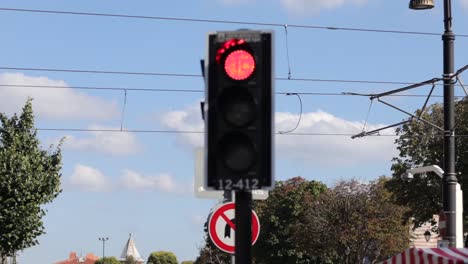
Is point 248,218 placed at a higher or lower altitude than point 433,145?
lower

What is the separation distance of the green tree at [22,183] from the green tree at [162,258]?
154m

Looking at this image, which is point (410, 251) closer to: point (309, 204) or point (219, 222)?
point (219, 222)

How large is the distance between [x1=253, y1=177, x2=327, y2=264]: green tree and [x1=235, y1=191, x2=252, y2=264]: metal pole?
66802 mm

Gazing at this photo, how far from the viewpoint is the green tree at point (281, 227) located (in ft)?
248

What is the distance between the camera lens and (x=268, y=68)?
22.8 ft

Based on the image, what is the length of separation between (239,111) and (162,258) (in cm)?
17782

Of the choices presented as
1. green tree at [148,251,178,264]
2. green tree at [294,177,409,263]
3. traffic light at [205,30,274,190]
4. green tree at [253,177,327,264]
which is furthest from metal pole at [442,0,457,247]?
green tree at [148,251,178,264]

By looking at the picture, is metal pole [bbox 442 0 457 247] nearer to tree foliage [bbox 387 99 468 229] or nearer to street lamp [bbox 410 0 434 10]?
street lamp [bbox 410 0 434 10]

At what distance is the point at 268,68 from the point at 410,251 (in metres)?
7.27

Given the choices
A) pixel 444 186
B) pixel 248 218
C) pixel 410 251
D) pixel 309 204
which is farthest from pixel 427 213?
pixel 248 218

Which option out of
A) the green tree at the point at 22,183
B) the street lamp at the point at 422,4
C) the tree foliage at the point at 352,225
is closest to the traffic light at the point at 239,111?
the street lamp at the point at 422,4

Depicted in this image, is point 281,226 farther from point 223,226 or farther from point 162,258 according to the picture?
point 162,258

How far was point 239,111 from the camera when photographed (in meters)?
6.93

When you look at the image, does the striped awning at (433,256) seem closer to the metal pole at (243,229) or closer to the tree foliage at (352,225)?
the metal pole at (243,229)
